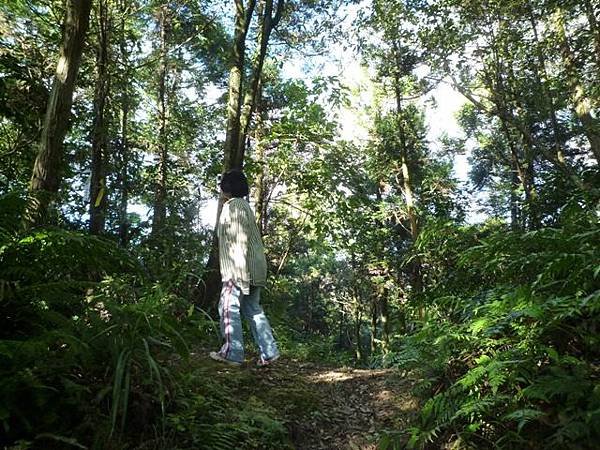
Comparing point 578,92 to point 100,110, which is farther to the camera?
point 578,92

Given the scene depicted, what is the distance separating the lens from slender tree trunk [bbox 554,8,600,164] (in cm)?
912

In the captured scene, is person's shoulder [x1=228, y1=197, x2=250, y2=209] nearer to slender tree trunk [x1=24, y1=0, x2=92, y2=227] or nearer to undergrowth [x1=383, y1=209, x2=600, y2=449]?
slender tree trunk [x1=24, y1=0, x2=92, y2=227]

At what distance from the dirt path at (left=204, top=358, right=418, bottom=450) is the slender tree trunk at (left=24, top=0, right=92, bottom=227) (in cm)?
221

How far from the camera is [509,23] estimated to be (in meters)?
11.1

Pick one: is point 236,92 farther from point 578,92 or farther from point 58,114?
point 578,92

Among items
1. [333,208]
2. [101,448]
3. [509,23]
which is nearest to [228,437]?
[101,448]

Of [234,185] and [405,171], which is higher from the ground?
[405,171]

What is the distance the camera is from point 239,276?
479cm

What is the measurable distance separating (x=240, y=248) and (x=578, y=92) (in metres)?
9.76

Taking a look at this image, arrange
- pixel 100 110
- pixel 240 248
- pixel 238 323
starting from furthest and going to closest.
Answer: pixel 100 110 < pixel 240 248 < pixel 238 323

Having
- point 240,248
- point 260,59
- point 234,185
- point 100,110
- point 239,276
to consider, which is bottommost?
point 239,276

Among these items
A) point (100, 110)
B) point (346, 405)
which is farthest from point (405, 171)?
point (346, 405)

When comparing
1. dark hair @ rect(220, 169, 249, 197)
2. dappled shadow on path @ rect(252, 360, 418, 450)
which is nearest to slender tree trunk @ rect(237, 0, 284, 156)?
dark hair @ rect(220, 169, 249, 197)

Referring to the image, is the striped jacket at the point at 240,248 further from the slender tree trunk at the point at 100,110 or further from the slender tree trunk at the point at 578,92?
the slender tree trunk at the point at 578,92
